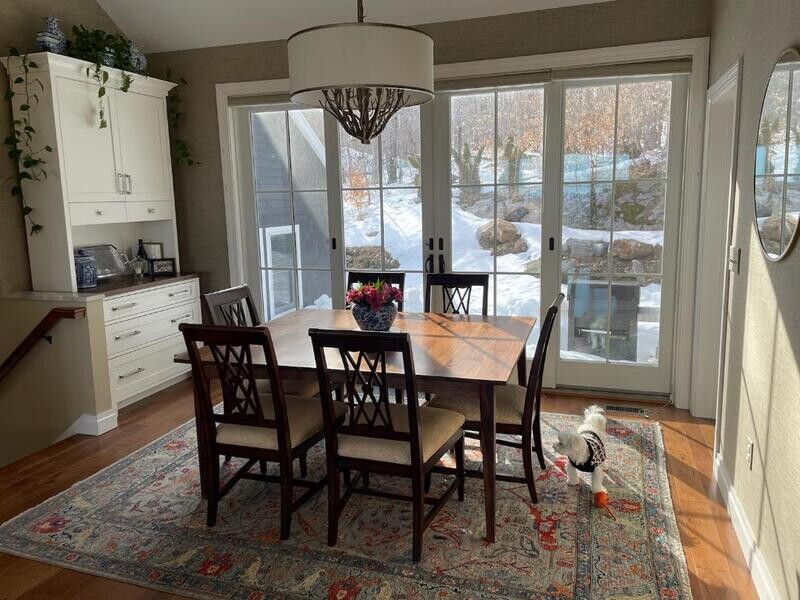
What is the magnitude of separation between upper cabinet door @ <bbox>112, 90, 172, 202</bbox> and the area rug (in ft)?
7.11

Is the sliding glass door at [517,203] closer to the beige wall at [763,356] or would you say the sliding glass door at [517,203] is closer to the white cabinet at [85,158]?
the white cabinet at [85,158]

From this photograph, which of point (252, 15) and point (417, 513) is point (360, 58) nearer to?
point (417, 513)

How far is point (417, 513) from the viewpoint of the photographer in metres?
2.43

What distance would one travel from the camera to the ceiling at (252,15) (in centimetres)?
409

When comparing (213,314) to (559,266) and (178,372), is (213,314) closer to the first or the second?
(178,372)

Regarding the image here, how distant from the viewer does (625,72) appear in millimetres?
3887

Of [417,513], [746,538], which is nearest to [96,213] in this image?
[417,513]

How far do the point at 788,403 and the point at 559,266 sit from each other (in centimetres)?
235

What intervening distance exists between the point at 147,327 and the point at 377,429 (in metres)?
2.63

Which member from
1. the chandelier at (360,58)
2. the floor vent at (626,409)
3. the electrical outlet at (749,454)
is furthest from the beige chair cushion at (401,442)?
the floor vent at (626,409)

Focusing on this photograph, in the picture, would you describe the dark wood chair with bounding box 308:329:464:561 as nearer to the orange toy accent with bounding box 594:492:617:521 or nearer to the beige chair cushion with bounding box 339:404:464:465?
the beige chair cushion with bounding box 339:404:464:465

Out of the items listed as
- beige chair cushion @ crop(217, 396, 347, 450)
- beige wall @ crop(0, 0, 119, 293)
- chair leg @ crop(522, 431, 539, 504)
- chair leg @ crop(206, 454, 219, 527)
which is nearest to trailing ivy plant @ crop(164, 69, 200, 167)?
beige wall @ crop(0, 0, 119, 293)

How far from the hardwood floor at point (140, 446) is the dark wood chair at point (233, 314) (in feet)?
3.46

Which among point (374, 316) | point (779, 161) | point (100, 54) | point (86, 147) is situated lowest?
point (374, 316)
